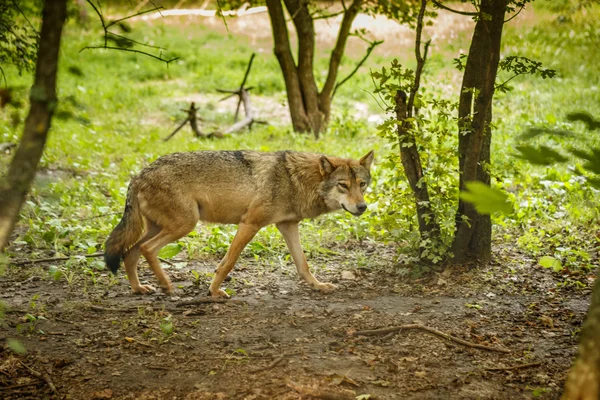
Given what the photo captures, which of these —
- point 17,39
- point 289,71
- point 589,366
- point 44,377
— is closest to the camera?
point 589,366

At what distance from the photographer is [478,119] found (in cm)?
611

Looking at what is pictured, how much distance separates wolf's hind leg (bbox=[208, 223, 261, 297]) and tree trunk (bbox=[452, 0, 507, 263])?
2.13 m

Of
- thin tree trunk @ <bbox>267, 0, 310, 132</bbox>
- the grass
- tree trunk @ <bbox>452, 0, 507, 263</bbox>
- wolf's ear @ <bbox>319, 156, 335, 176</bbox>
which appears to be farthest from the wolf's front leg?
thin tree trunk @ <bbox>267, 0, 310, 132</bbox>

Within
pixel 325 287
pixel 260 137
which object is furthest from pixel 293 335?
pixel 260 137

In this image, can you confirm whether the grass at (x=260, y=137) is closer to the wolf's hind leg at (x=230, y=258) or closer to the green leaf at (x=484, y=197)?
the green leaf at (x=484, y=197)

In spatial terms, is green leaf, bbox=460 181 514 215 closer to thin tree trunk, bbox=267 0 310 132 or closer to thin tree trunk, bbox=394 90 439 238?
thin tree trunk, bbox=394 90 439 238

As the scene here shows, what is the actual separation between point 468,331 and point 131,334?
8.96 feet

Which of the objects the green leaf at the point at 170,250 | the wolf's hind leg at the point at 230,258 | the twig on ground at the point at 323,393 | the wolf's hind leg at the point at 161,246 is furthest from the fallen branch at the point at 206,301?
the twig on ground at the point at 323,393

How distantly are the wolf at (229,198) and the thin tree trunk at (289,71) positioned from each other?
6133mm

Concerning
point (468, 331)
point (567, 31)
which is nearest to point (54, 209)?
point (468, 331)

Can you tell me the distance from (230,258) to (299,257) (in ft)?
2.70

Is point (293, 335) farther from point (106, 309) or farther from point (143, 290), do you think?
point (143, 290)

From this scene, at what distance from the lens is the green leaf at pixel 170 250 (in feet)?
22.6

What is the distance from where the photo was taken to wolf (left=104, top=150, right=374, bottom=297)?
632 cm
